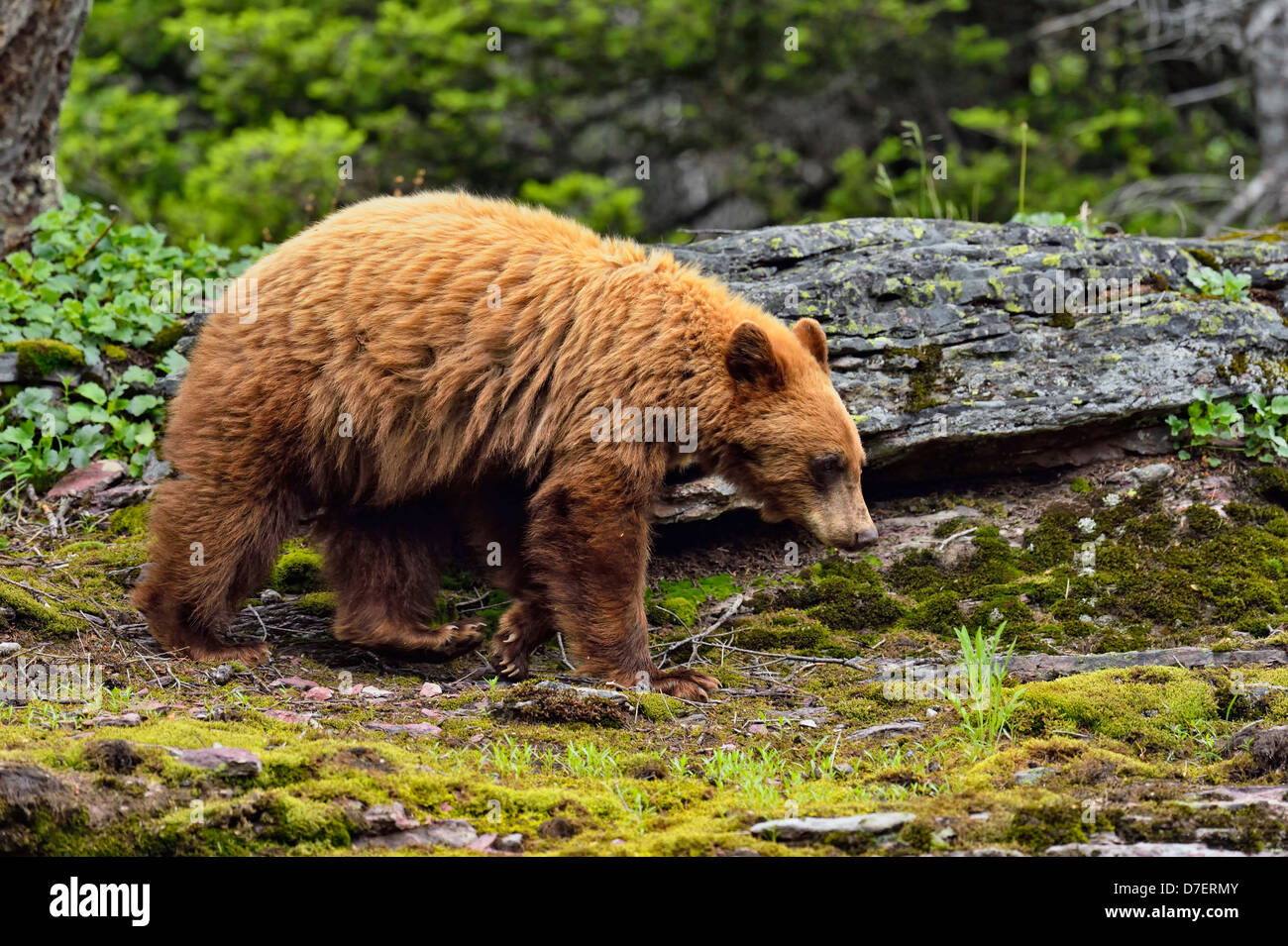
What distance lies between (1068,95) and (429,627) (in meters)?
13.4

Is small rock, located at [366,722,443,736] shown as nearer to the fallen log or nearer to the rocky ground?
the rocky ground

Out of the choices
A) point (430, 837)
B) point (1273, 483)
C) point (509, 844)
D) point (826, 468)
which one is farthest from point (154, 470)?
point (1273, 483)

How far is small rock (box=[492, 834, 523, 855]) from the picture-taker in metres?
3.65

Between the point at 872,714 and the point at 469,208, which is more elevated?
the point at 469,208

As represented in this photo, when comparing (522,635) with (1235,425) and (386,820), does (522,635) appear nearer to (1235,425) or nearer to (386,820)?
(386,820)

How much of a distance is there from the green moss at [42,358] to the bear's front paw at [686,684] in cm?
427

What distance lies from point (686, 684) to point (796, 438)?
4.19 feet

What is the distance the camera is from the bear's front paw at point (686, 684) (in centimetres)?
570

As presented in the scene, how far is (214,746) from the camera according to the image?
12.9 ft

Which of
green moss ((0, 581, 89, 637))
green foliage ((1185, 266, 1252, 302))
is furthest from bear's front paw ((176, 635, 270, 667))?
green foliage ((1185, 266, 1252, 302))

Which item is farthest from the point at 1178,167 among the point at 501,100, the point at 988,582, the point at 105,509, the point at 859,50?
the point at 105,509

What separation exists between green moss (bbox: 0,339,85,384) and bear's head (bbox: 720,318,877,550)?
163 inches
